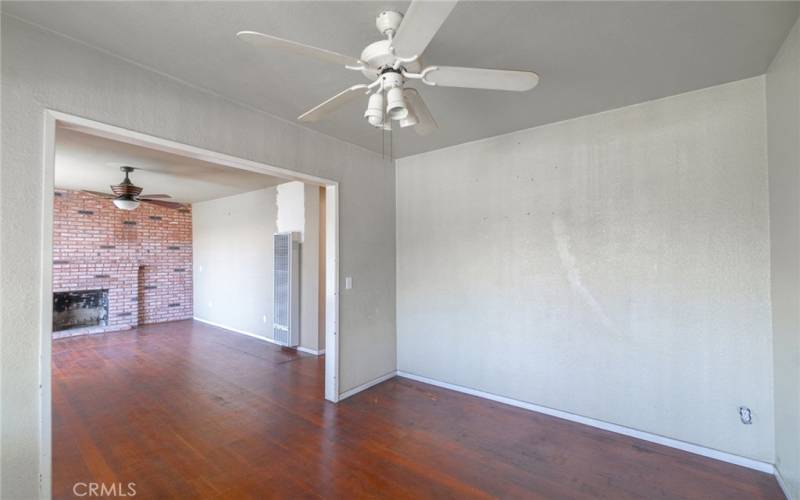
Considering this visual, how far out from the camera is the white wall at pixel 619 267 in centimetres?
239

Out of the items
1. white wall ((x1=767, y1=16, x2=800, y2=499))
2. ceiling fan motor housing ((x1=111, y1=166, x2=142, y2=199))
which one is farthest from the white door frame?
white wall ((x1=767, y1=16, x2=800, y2=499))

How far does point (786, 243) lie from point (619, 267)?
95cm

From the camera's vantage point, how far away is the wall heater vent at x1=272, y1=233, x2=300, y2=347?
5.29m

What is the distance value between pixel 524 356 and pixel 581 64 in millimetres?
2460

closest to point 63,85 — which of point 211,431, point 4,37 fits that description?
point 4,37

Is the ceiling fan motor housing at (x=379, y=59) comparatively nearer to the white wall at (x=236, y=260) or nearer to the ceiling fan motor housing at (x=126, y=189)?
the ceiling fan motor housing at (x=126, y=189)

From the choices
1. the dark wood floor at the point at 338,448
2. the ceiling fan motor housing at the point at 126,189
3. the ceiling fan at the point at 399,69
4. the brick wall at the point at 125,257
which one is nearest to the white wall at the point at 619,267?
the dark wood floor at the point at 338,448

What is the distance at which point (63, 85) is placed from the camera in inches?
73.6

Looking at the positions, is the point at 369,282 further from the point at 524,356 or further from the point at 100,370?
the point at 100,370

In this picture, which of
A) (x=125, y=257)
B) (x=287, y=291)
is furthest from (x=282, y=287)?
(x=125, y=257)

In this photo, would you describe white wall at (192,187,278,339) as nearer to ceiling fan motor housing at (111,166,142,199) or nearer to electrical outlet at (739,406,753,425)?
ceiling fan motor housing at (111,166,142,199)

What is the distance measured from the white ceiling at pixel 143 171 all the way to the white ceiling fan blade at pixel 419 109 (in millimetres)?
3078

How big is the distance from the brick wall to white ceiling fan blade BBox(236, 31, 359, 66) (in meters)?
6.78

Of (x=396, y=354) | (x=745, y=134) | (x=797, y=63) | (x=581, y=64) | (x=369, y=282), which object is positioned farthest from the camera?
(x=396, y=354)
